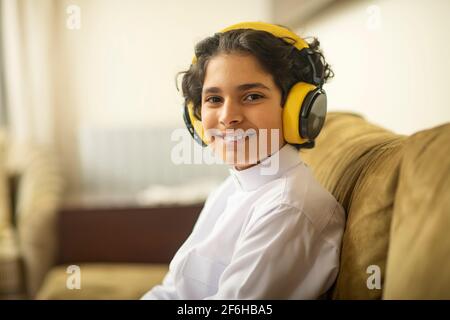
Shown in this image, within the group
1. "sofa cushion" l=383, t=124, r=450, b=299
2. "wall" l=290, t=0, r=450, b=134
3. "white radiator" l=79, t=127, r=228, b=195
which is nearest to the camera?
"sofa cushion" l=383, t=124, r=450, b=299

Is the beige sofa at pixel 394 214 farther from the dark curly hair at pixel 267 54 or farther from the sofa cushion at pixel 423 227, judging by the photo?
the dark curly hair at pixel 267 54

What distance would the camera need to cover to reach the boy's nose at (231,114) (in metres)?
0.79

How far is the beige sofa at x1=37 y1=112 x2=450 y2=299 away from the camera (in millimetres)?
640

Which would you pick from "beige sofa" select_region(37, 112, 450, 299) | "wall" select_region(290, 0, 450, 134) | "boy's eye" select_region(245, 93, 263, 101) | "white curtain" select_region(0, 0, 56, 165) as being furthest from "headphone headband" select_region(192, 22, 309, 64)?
"white curtain" select_region(0, 0, 56, 165)

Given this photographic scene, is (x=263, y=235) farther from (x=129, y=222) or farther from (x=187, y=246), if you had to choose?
(x=129, y=222)

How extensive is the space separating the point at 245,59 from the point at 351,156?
0.33 metres

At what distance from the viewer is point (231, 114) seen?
0.79m

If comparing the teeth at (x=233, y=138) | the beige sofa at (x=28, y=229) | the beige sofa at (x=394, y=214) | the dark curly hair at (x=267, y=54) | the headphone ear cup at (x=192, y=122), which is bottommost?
the beige sofa at (x=28, y=229)

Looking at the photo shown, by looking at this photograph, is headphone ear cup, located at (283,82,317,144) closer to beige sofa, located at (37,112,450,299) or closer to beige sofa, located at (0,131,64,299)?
beige sofa, located at (37,112,450,299)

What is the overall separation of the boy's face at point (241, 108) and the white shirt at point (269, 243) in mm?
37

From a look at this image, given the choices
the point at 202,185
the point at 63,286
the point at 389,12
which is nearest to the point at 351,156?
the point at 389,12

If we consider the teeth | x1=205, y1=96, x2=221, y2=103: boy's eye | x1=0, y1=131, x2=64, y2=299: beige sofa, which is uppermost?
x1=205, y1=96, x2=221, y2=103: boy's eye

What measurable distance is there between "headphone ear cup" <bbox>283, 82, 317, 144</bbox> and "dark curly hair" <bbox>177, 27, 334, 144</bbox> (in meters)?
0.02

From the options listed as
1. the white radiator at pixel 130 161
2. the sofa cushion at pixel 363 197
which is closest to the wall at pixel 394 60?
the sofa cushion at pixel 363 197
